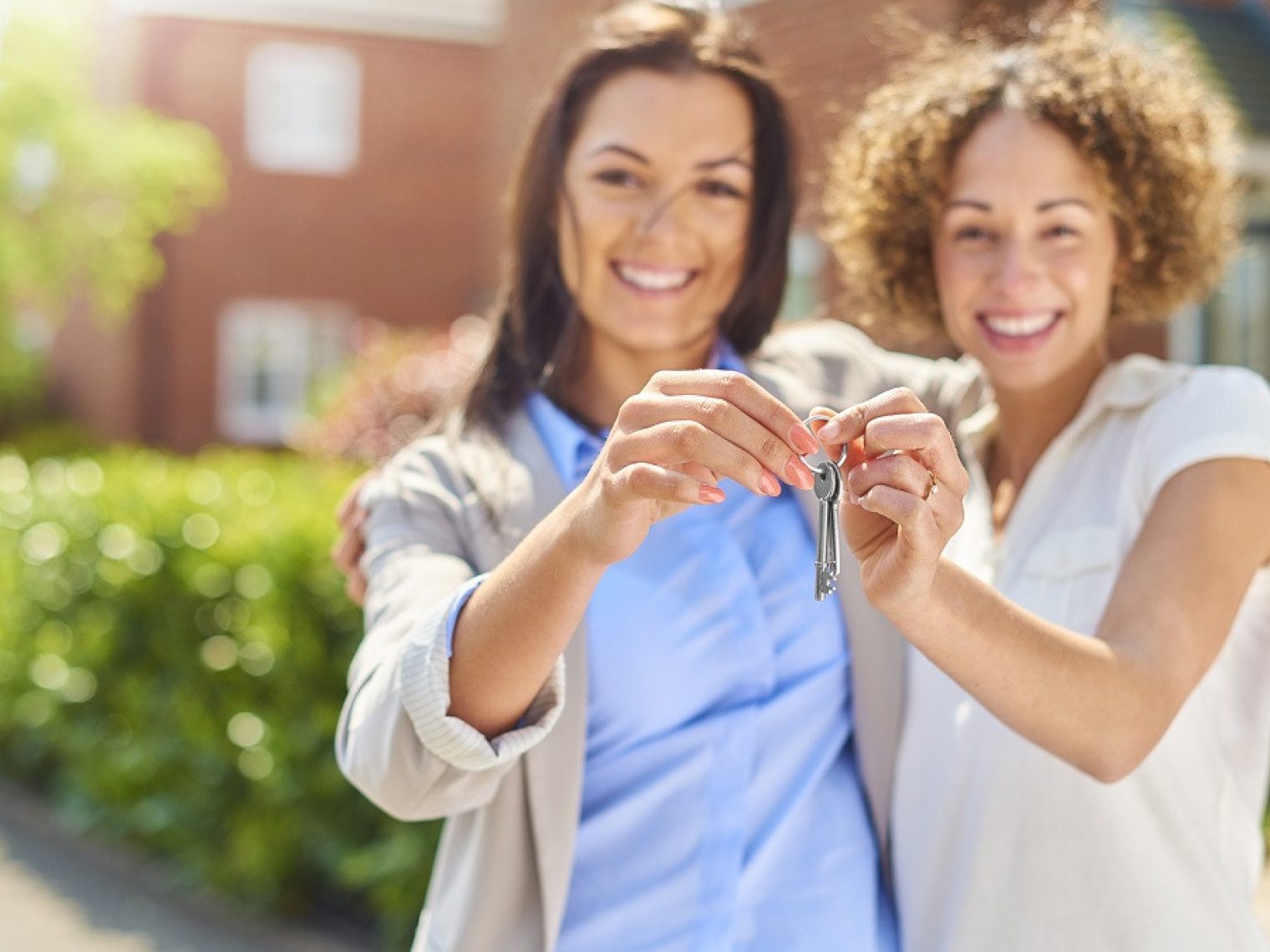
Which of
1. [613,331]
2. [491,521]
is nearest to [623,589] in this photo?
[491,521]

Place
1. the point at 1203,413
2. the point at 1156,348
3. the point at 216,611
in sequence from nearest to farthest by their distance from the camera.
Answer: the point at 1203,413, the point at 216,611, the point at 1156,348

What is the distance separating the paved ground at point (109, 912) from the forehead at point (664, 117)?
3.69 metres

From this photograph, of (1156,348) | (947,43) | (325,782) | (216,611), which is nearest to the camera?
(947,43)

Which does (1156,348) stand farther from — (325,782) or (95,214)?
(95,214)

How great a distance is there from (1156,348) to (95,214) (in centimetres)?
1264

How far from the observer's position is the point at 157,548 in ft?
20.3

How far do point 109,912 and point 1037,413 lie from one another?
4.73 meters

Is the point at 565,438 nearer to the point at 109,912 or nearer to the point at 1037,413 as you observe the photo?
the point at 1037,413

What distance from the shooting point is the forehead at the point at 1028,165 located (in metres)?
2.14

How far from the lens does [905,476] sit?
1531 mm

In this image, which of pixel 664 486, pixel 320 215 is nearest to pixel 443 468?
pixel 664 486

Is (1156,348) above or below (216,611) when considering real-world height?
above

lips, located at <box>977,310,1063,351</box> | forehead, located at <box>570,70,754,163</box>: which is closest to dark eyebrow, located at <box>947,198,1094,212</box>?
lips, located at <box>977,310,1063,351</box>

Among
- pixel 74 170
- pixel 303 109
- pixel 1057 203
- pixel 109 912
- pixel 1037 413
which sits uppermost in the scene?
pixel 1057 203
